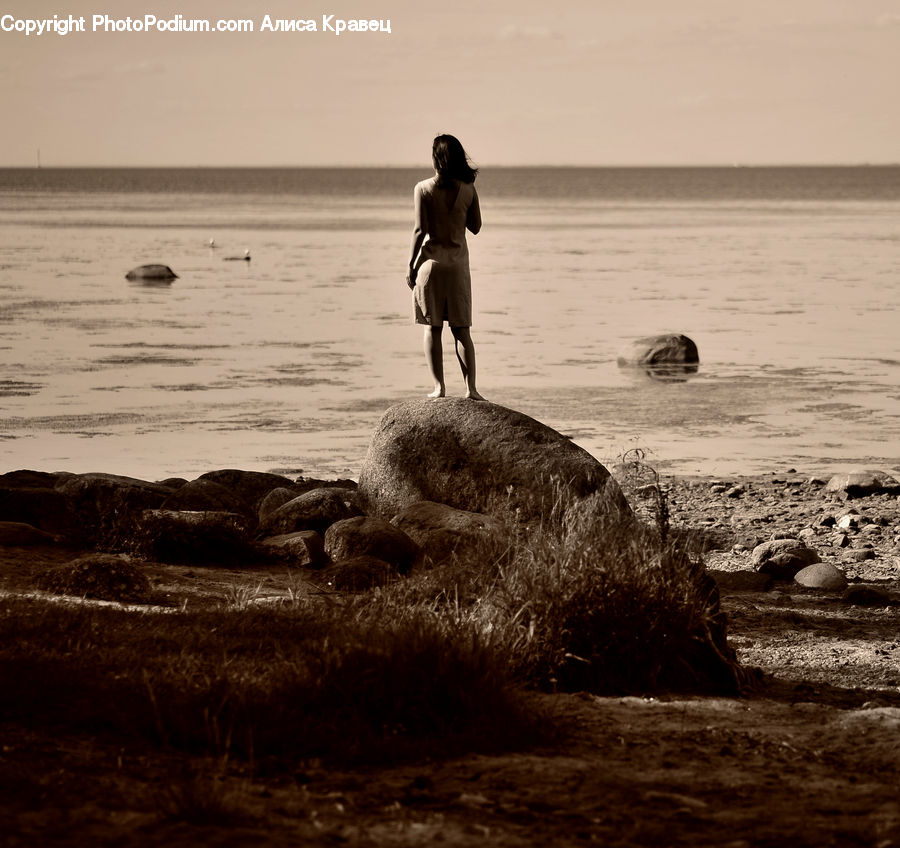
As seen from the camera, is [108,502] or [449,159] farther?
[449,159]

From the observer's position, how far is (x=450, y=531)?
31.4ft

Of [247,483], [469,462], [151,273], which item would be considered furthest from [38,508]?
[151,273]

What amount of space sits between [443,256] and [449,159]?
0.82 m

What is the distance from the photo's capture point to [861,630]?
9.52 metres

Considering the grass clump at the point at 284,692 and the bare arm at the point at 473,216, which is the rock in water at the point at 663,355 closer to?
the bare arm at the point at 473,216

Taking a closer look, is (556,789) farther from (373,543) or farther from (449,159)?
(449,159)

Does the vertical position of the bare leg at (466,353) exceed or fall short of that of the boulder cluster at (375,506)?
it exceeds it

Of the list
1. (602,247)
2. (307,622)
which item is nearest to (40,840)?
(307,622)

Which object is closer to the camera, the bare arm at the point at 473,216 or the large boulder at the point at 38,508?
the large boulder at the point at 38,508

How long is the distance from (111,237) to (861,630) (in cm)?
5318

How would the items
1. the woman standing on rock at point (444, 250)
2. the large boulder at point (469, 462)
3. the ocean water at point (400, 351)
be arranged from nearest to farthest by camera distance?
the large boulder at point (469, 462)
the woman standing on rock at point (444, 250)
the ocean water at point (400, 351)

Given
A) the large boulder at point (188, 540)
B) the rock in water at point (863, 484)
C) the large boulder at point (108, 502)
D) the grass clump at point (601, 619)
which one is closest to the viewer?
the grass clump at point (601, 619)

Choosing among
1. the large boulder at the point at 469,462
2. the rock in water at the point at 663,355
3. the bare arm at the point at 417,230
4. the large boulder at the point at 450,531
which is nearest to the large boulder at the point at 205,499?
the large boulder at the point at 469,462

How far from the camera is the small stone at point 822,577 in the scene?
1064cm
